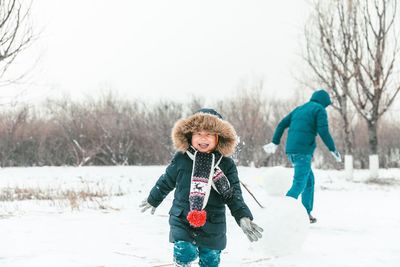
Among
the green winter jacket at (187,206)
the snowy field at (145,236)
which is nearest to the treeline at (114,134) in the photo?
the snowy field at (145,236)

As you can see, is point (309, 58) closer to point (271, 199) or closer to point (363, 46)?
point (363, 46)

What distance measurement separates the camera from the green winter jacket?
2875mm

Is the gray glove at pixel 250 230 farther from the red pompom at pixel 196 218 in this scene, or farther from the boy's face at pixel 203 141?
the boy's face at pixel 203 141

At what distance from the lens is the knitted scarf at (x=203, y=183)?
9.12 ft

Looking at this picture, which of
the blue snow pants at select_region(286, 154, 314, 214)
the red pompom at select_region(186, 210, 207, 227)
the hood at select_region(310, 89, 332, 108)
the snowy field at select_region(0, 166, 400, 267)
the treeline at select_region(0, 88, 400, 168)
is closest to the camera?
the red pompom at select_region(186, 210, 207, 227)

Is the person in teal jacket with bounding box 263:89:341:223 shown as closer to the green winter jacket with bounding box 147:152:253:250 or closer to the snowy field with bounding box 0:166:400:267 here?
the snowy field with bounding box 0:166:400:267

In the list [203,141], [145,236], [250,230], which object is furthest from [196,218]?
[145,236]

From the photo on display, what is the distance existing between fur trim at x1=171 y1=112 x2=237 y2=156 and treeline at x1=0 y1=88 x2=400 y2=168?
783 inches

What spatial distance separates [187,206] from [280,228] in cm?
155

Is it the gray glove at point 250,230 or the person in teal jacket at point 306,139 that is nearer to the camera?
the gray glove at point 250,230

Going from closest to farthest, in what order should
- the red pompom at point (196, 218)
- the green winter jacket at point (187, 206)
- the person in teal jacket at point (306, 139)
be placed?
the red pompom at point (196, 218)
the green winter jacket at point (187, 206)
the person in teal jacket at point (306, 139)

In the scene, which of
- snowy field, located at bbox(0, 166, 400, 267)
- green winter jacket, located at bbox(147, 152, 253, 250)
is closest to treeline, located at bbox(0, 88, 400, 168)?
snowy field, located at bbox(0, 166, 400, 267)

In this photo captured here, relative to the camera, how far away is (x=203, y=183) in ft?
9.37

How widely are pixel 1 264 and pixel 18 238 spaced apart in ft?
3.37
